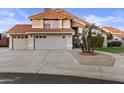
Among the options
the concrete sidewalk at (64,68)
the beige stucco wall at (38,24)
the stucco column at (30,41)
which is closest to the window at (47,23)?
the beige stucco wall at (38,24)

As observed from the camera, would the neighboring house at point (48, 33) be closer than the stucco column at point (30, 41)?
No

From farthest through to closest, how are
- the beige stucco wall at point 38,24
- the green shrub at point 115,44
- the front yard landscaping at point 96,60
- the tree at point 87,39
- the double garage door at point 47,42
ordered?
the beige stucco wall at point 38,24 < the double garage door at point 47,42 < the green shrub at point 115,44 < the tree at point 87,39 < the front yard landscaping at point 96,60

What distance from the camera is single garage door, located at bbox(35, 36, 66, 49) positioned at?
27755 mm

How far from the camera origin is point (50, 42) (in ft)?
93.2

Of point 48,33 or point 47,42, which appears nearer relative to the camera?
point 47,42

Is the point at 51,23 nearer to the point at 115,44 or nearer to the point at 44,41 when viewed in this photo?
the point at 44,41

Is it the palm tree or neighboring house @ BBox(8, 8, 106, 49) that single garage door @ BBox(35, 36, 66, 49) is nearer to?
neighboring house @ BBox(8, 8, 106, 49)

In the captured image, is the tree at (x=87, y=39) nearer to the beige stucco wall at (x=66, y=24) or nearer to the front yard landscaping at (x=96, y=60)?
the front yard landscaping at (x=96, y=60)

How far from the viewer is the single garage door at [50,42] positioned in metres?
27.8

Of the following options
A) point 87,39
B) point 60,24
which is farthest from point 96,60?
point 60,24

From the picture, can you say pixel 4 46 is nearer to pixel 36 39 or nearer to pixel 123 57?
pixel 36 39

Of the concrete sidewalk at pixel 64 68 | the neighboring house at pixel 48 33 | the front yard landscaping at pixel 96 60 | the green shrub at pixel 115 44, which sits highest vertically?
the neighboring house at pixel 48 33

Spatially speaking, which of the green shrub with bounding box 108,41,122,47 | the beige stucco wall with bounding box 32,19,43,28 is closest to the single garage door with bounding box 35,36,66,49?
the beige stucco wall with bounding box 32,19,43,28

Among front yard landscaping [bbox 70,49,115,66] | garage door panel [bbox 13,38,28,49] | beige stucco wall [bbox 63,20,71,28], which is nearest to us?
front yard landscaping [bbox 70,49,115,66]
